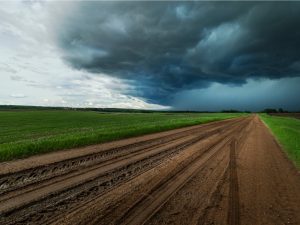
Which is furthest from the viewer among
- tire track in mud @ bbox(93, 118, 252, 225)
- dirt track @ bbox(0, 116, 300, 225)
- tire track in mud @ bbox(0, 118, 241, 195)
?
tire track in mud @ bbox(0, 118, 241, 195)

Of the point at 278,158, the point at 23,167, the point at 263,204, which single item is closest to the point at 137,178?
the point at 263,204

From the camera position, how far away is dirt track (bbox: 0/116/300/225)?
5.97m

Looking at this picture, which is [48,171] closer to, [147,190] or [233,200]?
[147,190]

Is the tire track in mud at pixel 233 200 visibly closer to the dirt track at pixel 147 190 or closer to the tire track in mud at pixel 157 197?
the dirt track at pixel 147 190

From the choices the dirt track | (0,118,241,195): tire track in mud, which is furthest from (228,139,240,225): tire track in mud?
(0,118,241,195): tire track in mud

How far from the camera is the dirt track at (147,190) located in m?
5.97

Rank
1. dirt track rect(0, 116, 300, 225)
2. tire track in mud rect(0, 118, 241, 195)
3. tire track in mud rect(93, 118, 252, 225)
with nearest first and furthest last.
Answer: tire track in mud rect(93, 118, 252, 225)
dirt track rect(0, 116, 300, 225)
tire track in mud rect(0, 118, 241, 195)

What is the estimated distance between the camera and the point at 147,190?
7746mm

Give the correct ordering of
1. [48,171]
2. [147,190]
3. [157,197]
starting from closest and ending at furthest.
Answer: [157,197] → [147,190] → [48,171]

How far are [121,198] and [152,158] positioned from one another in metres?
5.73

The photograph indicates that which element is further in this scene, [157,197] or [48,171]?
[48,171]

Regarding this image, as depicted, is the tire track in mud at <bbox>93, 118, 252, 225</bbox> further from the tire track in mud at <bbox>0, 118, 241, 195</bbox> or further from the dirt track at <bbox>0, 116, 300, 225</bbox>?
the tire track in mud at <bbox>0, 118, 241, 195</bbox>

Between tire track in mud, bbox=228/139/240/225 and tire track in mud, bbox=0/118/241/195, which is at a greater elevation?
tire track in mud, bbox=0/118/241/195

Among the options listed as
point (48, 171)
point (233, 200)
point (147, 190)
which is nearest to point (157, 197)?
point (147, 190)
